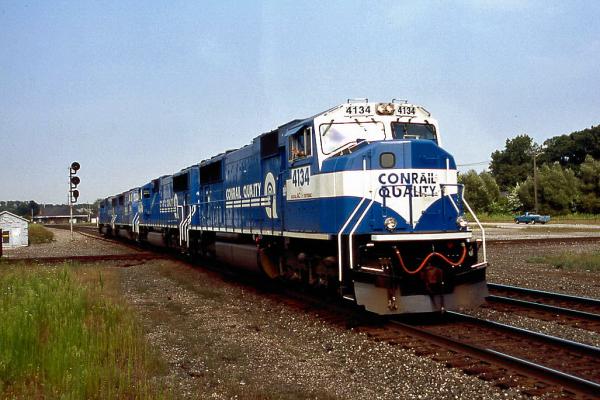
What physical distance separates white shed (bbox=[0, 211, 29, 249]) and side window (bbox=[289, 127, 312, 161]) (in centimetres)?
2840

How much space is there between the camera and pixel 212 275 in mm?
17297

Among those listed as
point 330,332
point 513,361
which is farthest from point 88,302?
point 513,361

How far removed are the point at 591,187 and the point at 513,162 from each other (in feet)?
119

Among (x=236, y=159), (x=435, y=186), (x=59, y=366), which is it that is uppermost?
(x=236, y=159)

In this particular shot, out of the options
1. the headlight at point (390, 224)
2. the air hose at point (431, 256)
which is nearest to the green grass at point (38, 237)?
the headlight at point (390, 224)

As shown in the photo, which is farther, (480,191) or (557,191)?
(480,191)

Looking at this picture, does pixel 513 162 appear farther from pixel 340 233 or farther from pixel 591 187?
pixel 340 233

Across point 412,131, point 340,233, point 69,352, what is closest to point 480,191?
point 412,131

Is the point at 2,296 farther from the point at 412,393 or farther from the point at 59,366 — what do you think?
the point at 412,393

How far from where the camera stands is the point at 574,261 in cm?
1753

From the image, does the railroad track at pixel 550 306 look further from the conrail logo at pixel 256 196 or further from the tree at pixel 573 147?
the tree at pixel 573 147

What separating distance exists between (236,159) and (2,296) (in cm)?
723

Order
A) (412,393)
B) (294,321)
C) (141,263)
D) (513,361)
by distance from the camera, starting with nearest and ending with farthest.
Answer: (412,393) → (513,361) → (294,321) → (141,263)

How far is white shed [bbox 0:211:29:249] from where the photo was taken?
34.4 m
